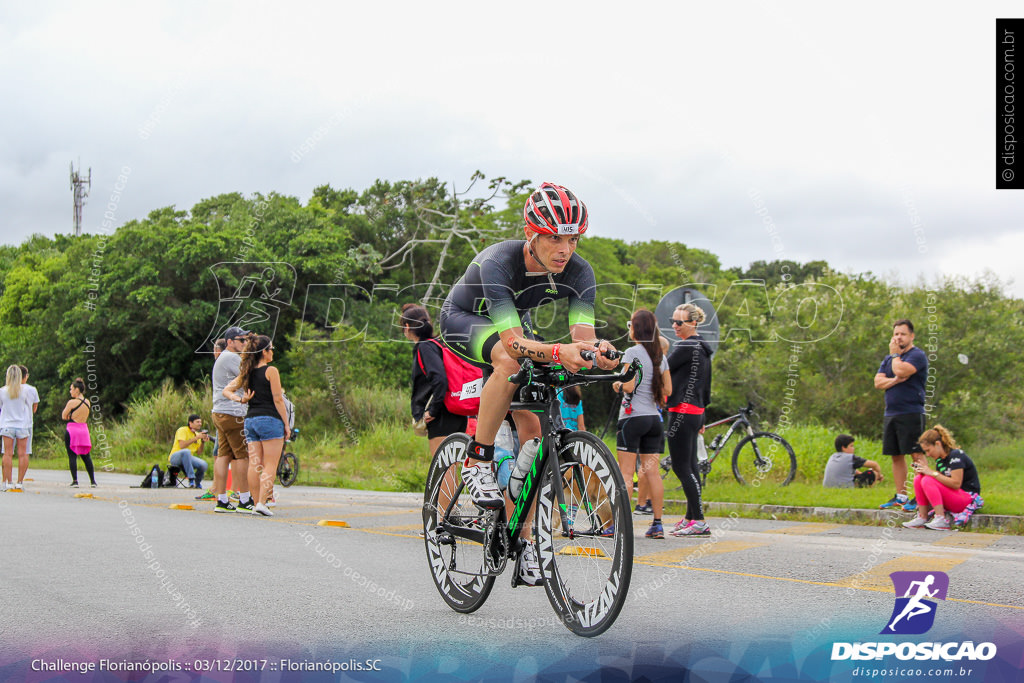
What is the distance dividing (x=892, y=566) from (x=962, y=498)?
281 cm

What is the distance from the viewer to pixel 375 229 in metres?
32.7

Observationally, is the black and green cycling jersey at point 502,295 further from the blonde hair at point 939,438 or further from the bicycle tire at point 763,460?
the bicycle tire at point 763,460

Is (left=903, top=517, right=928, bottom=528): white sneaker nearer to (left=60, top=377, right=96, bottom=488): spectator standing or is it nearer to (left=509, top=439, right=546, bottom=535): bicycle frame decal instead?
(left=509, top=439, right=546, bottom=535): bicycle frame decal

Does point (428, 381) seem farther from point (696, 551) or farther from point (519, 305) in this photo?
point (519, 305)

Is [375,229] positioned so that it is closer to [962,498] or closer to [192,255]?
[192,255]

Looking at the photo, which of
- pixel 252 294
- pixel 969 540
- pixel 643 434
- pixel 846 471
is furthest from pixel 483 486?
pixel 252 294

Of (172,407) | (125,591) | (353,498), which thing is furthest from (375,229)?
(125,591)

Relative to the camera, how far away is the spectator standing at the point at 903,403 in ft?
33.5

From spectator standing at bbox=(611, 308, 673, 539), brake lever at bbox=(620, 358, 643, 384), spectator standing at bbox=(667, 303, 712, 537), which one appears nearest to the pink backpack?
spectator standing at bbox=(611, 308, 673, 539)

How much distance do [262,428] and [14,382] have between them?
647 cm

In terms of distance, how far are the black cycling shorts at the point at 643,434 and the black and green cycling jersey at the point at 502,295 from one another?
399 cm

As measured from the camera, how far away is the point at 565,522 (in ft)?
13.9

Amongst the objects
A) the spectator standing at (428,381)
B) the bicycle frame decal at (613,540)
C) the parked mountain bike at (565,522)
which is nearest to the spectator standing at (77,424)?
the spectator standing at (428,381)

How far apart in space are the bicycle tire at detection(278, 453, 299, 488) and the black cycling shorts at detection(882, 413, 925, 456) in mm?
10720
